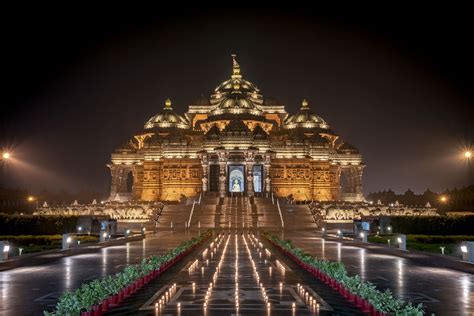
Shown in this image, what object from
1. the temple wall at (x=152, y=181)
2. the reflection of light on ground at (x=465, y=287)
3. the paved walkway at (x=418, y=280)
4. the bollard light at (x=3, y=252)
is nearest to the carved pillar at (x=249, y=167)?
the temple wall at (x=152, y=181)

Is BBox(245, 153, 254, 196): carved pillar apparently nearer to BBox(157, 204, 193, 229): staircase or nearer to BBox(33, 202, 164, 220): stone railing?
BBox(157, 204, 193, 229): staircase

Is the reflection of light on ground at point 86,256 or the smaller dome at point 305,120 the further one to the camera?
the smaller dome at point 305,120

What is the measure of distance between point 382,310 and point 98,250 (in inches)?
879

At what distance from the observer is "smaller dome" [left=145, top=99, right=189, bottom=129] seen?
3415 inches

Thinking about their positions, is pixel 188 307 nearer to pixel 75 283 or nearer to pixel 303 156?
pixel 75 283

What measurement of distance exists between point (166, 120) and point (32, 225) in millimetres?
47579

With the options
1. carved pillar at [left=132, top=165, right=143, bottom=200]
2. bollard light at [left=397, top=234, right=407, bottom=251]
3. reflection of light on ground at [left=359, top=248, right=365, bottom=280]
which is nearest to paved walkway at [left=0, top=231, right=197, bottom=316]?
reflection of light on ground at [left=359, top=248, right=365, bottom=280]

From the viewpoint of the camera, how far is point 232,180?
79938mm

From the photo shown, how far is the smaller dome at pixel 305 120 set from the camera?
86.4 metres

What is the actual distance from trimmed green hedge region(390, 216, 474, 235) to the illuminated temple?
29.5 m

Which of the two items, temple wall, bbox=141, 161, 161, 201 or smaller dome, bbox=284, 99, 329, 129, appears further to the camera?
smaller dome, bbox=284, 99, 329, 129

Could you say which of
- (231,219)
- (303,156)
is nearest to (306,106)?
(303,156)

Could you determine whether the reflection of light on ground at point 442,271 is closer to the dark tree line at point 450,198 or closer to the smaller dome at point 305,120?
the dark tree line at point 450,198

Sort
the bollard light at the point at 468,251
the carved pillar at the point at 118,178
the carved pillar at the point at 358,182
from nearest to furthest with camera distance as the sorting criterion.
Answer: the bollard light at the point at 468,251 → the carved pillar at the point at 358,182 → the carved pillar at the point at 118,178
